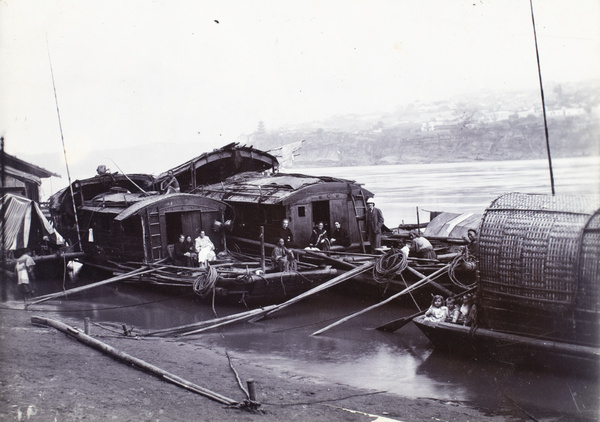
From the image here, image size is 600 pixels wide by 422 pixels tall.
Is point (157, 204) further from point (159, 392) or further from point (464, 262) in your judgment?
point (159, 392)

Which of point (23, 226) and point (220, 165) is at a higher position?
point (220, 165)

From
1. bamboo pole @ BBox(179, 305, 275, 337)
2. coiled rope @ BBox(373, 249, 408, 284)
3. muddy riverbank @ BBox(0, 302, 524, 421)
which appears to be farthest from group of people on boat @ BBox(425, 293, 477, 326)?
bamboo pole @ BBox(179, 305, 275, 337)

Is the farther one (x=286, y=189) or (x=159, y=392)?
(x=286, y=189)

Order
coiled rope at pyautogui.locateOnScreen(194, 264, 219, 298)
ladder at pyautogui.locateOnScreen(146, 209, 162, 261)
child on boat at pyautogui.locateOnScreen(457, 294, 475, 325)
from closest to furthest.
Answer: child on boat at pyautogui.locateOnScreen(457, 294, 475, 325)
coiled rope at pyautogui.locateOnScreen(194, 264, 219, 298)
ladder at pyautogui.locateOnScreen(146, 209, 162, 261)

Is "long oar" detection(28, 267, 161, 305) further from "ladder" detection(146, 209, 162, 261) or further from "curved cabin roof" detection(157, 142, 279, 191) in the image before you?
"curved cabin roof" detection(157, 142, 279, 191)

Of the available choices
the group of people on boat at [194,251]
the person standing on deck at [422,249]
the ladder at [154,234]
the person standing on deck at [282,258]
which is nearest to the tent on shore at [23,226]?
the ladder at [154,234]

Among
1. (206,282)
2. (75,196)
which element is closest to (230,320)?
(206,282)

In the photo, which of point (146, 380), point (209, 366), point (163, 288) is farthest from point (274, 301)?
point (146, 380)

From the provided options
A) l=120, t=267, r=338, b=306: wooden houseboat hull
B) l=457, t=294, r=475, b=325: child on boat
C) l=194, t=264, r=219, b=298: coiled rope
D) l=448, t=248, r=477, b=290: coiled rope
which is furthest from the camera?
l=120, t=267, r=338, b=306: wooden houseboat hull
